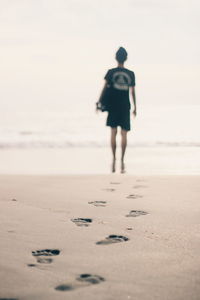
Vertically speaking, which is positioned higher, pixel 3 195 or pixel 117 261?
pixel 3 195

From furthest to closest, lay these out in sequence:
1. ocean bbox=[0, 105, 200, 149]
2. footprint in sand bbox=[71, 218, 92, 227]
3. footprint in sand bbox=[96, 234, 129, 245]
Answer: ocean bbox=[0, 105, 200, 149], footprint in sand bbox=[71, 218, 92, 227], footprint in sand bbox=[96, 234, 129, 245]

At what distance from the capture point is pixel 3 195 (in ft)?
14.2

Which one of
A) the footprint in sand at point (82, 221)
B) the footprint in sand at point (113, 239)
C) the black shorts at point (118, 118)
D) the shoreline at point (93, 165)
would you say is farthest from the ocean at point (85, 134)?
the footprint in sand at point (113, 239)

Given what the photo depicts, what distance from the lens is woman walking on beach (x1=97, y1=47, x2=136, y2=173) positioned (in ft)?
22.9

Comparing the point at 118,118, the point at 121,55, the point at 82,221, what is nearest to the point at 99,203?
the point at 82,221

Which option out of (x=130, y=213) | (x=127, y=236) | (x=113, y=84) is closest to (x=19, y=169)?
(x=113, y=84)

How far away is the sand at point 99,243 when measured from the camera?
2115 mm

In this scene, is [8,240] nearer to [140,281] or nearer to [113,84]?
[140,281]

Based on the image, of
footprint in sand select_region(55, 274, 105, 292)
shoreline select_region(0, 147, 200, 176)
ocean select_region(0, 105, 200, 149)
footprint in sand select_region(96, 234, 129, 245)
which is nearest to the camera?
footprint in sand select_region(55, 274, 105, 292)

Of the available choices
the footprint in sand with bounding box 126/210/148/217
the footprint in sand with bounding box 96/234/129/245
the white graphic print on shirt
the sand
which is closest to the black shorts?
the white graphic print on shirt

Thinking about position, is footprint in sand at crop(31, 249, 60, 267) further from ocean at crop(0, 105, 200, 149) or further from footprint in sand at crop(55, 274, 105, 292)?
ocean at crop(0, 105, 200, 149)

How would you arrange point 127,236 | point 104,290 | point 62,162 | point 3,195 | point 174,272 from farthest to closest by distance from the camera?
point 62,162 < point 3,195 < point 127,236 < point 174,272 < point 104,290

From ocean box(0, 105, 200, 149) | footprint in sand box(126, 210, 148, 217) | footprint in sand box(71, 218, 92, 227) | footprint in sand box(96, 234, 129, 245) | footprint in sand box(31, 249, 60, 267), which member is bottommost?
footprint in sand box(31, 249, 60, 267)

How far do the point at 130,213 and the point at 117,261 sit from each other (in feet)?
3.95
